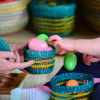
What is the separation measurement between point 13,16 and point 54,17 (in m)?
0.27

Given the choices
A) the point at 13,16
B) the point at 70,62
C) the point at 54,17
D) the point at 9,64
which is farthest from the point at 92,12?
the point at 9,64

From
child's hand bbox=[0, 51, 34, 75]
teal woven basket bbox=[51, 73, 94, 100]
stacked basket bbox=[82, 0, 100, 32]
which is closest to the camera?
teal woven basket bbox=[51, 73, 94, 100]

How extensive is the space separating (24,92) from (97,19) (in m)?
0.86

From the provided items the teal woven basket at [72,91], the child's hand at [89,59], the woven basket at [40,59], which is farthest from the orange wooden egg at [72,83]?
the child's hand at [89,59]

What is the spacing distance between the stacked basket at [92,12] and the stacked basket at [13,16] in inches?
15.6

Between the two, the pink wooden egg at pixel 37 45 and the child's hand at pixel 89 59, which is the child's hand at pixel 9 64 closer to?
the pink wooden egg at pixel 37 45

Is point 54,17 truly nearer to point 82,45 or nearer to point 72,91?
point 82,45

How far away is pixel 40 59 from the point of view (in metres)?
0.96

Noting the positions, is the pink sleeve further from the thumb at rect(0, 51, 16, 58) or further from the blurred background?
the blurred background

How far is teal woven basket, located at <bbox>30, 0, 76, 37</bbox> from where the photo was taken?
158cm

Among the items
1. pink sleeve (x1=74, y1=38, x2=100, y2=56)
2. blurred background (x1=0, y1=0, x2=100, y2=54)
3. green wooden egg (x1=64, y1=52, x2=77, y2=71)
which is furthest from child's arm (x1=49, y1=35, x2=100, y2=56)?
blurred background (x1=0, y1=0, x2=100, y2=54)

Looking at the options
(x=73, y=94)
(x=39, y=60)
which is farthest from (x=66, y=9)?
(x=73, y=94)

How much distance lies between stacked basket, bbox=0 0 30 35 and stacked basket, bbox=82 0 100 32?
1.30 ft

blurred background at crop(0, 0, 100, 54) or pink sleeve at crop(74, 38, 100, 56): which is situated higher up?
pink sleeve at crop(74, 38, 100, 56)
